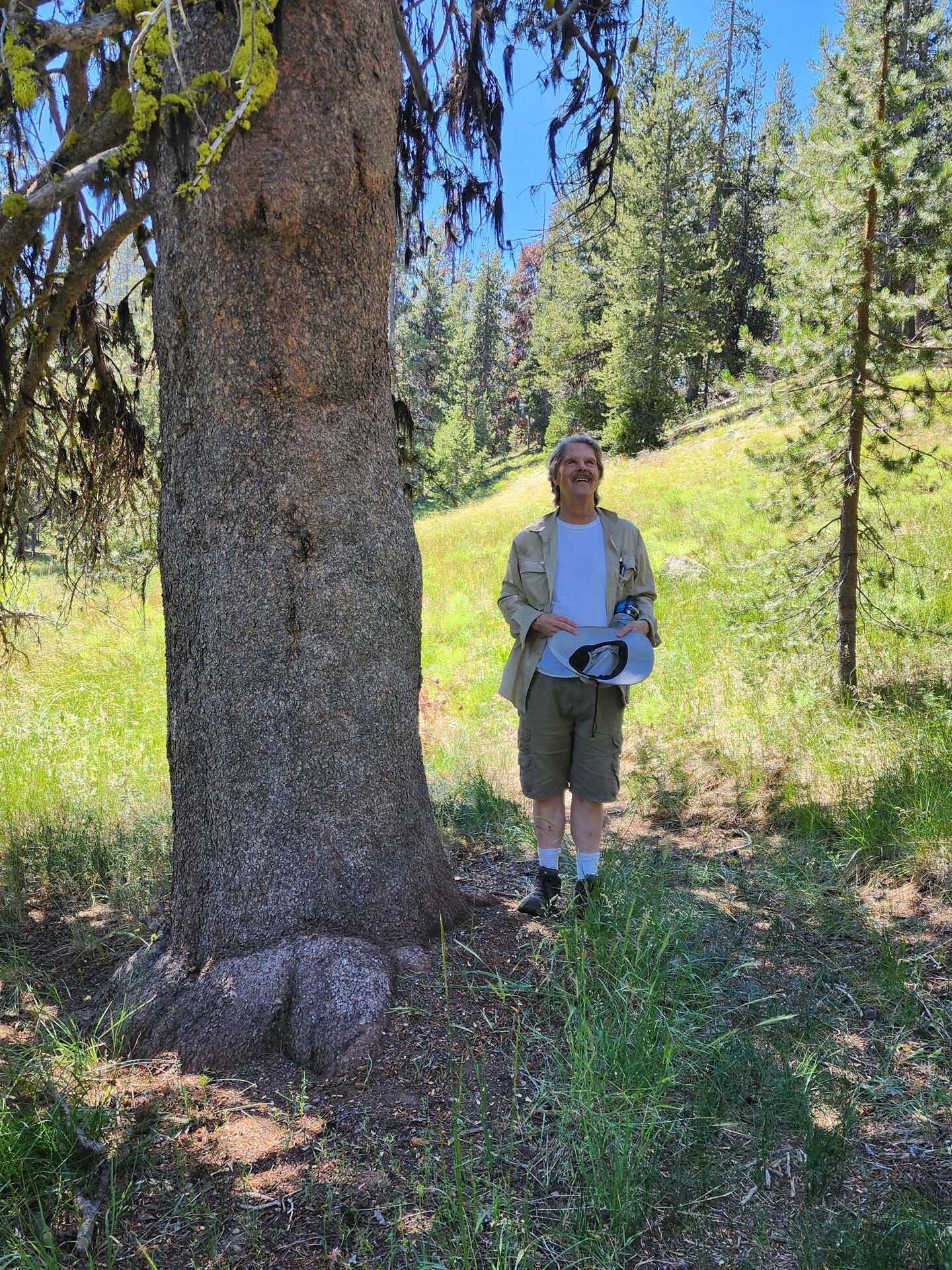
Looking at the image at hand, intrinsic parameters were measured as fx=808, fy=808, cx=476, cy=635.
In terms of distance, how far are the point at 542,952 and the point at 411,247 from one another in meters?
3.91

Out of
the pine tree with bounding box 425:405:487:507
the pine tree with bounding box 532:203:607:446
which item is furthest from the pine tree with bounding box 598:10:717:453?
the pine tree with bounding box 425:405:487:507

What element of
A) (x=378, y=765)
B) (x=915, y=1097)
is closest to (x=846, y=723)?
(x=915, y=1097)

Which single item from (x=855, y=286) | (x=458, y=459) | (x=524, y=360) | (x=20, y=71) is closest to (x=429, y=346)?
(x=524, y=360)

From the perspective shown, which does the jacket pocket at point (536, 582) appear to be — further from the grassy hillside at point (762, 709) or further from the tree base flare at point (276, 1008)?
the grassy hillside at point (762, 709)

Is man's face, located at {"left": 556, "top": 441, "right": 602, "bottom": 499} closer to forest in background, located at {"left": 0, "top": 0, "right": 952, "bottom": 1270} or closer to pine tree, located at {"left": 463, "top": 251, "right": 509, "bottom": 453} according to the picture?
forest in background, located at {"left": 0, "top": 0, "right": 952, "bottom": 1270}

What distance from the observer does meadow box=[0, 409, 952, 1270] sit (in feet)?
6.11

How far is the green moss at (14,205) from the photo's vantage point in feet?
10.2

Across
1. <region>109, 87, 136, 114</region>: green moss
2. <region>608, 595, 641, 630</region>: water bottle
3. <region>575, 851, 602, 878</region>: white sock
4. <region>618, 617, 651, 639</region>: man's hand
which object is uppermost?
<region>109, 87, 136, 114</region>: green moss

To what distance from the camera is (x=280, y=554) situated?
2627 mm

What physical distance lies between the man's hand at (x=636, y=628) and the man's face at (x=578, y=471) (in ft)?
1.95

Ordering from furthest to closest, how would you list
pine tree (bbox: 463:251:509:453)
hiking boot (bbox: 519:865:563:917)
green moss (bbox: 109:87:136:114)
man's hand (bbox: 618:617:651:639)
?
1. pine tree (bbox: 463:251:509:453)
2. man's hand (bbox: 618:617:651:639)
3. hiking boot (bbox: 519:865:563:917)
4. green moss (bbox: 109:87:136:114)

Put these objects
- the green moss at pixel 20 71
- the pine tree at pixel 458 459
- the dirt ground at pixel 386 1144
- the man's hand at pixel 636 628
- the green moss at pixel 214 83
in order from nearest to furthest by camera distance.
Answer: the dirt ground at pixel 386 1144
the green moss at pixel 214 83
the green moss at pixel 20 71
the man's hand at pixel 636 628
the pine tree at pixel 458 459

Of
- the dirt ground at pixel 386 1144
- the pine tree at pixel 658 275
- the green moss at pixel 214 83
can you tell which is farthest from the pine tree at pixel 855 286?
the pine tree at pixel 658 275

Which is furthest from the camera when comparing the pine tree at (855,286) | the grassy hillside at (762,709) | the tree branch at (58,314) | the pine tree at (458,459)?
the pine tree at (458,459)
